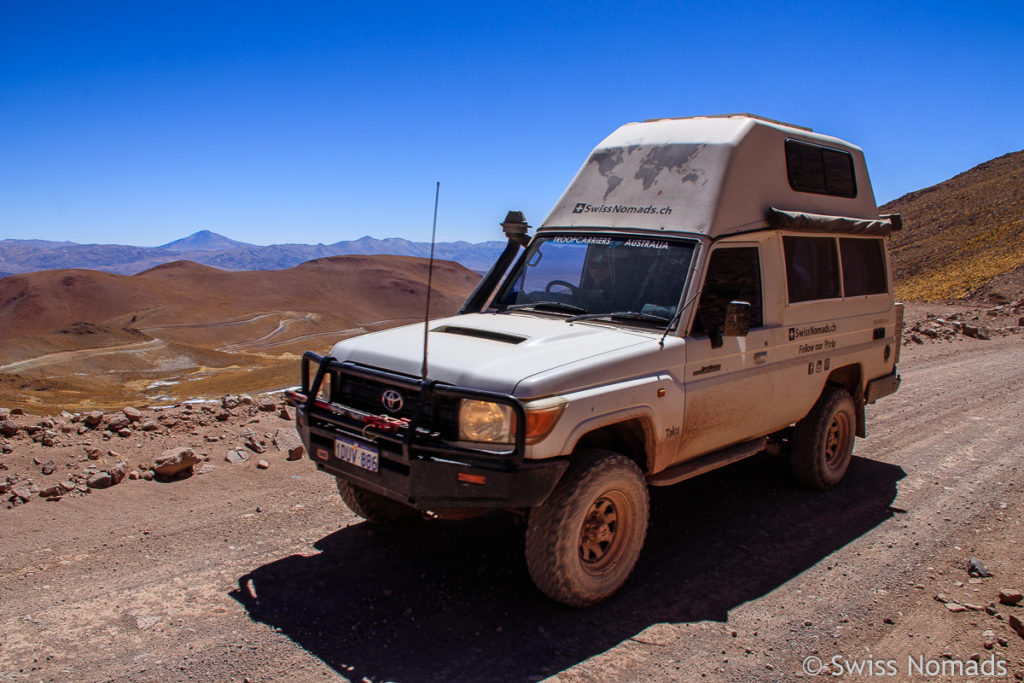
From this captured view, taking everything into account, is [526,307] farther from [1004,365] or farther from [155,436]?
[1004,365]

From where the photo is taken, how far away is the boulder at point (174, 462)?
6191 millimetres

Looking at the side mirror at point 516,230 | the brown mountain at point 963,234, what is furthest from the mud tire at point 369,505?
the brown mountain at point 963,234

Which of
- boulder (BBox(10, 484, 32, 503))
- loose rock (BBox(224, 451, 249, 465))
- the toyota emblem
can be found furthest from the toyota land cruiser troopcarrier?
boulder (BBox(10, 484, 32, 503))

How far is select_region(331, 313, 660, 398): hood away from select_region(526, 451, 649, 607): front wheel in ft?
1.82

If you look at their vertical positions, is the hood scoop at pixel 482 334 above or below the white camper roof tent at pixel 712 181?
below

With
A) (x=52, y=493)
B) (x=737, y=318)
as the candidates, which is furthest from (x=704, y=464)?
(x=52, y=493)

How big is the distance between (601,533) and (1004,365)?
36.9 ft

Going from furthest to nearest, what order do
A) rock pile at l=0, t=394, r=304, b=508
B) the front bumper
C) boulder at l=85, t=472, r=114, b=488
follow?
1. rock pile at l=0, t=394, r=304, b=508
2. boulder at l=85, t=472, r=114, b=488
3. the front bumper

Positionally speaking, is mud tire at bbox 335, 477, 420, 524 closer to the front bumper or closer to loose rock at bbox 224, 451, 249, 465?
the front bumper

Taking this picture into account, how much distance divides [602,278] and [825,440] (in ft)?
8.50

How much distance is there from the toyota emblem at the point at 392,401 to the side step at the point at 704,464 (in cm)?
167

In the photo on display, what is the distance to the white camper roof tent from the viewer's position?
5.18 m

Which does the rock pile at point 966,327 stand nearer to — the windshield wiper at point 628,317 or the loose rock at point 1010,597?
the loose rock at point 1010,597

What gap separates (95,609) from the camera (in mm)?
4137
